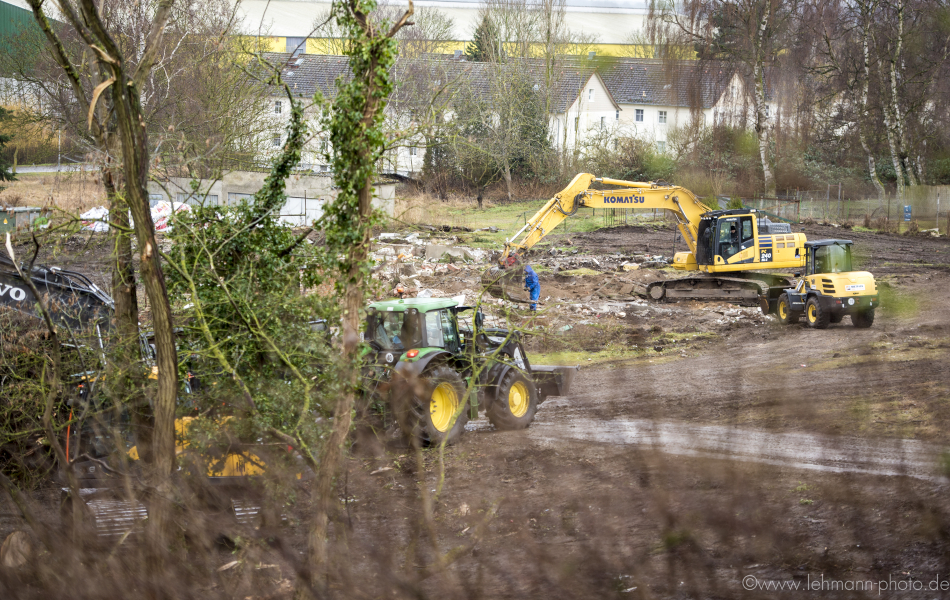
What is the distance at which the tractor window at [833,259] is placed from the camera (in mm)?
15477

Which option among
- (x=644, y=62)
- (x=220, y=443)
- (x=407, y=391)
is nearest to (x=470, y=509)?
(x=407, y=391)

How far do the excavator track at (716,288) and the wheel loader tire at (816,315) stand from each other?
3.33m

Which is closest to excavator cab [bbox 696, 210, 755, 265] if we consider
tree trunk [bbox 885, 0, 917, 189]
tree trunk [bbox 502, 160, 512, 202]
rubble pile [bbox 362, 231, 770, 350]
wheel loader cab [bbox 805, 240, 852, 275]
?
rubble pile [bbox 362, 231, 770, 350]

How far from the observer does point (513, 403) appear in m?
9.49

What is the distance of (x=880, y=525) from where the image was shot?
14.5 feet

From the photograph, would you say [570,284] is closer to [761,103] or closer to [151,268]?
[761,103]

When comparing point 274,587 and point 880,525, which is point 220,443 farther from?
point 880,525

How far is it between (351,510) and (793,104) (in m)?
36.7

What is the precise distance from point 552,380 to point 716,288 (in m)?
10.9

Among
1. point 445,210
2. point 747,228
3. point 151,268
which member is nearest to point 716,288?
point 747,228

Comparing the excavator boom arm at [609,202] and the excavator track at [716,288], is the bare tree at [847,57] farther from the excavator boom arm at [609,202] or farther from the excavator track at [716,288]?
the excavator track at [716,288]

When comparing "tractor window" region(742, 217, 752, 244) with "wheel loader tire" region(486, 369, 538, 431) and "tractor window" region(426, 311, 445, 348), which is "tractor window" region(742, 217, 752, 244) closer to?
"wheel loader tire" region(486, 369, 538, 431)

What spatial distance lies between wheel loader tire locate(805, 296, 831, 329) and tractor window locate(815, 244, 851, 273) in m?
0.66

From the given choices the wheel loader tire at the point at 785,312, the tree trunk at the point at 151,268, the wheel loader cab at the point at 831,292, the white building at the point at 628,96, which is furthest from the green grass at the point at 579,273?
the tree trunk at the point at 151,268
